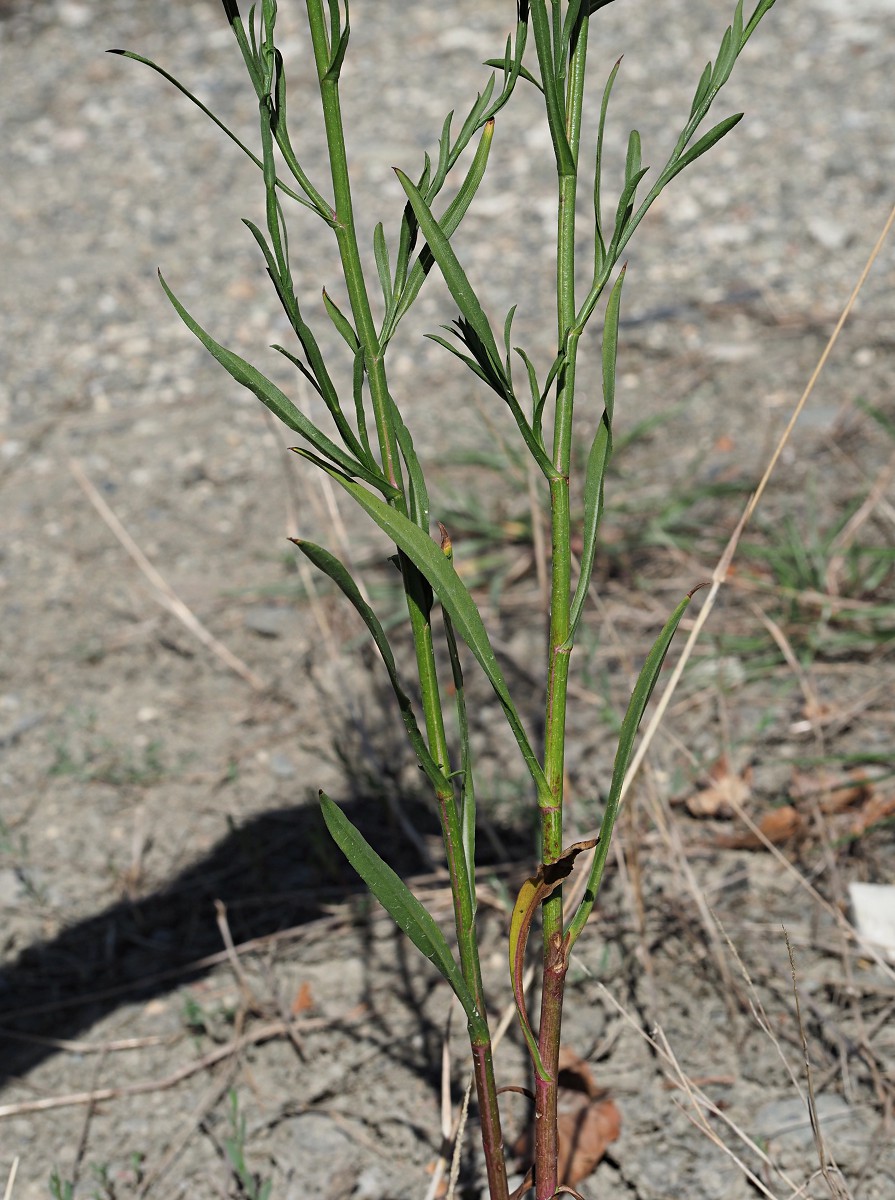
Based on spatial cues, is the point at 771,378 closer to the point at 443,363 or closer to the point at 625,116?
the point at 443,363

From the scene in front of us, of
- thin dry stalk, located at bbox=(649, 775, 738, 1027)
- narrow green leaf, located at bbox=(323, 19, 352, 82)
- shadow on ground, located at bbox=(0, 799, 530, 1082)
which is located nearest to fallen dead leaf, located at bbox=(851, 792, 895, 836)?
thin dry stalk, located at bbox=(649, 775, 738, 1027)

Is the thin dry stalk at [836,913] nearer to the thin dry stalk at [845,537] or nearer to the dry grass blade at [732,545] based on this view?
the dry grass blade at [732,545]

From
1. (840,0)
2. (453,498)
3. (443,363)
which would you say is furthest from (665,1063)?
(840,0)

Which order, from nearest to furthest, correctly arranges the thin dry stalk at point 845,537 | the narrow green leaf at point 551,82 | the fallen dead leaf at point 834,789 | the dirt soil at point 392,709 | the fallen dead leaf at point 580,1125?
the narrow green leaf at point 551,82 → the fallen dead leaf at point 580,1125 → the dirt soil at point 392,709 → the fallen dead leaf at point 834,789 → the thin dry stalk at point 845,537

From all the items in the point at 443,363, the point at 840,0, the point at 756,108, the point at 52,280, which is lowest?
the point at 443,363

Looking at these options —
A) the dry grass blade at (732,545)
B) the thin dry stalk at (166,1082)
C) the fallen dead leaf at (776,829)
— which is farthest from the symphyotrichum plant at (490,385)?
the fallen dead leaf at (776,829)

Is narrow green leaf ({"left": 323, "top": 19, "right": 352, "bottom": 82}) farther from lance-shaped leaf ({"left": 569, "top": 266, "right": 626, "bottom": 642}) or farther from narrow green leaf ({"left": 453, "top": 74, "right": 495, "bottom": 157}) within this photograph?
lance-shaped leaf ({"left": 569, "top": 266, "right": 626, "bottom": 642})
